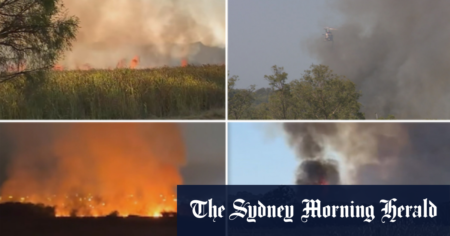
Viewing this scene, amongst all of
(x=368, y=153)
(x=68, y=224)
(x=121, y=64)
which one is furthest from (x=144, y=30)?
(x=368, y=153)

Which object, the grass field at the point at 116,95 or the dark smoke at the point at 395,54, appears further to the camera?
the dark smoke at the point at 395,54

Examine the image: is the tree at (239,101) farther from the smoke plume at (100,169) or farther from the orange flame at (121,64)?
the orange flame at (121,64)

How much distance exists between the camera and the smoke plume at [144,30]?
3.21 metres

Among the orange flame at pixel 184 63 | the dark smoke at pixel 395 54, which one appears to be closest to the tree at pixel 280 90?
the dark smoke at pixel 395 54

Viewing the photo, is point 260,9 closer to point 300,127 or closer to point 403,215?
point 300,127

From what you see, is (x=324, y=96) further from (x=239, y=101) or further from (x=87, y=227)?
(x=87, y=227)

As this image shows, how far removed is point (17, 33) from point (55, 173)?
1259 mm

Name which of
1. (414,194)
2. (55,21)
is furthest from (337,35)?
(55,21)

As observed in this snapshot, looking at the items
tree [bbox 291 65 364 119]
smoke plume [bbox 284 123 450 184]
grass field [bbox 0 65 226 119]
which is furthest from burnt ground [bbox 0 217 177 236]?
tree [bbox 291 65 364 119]

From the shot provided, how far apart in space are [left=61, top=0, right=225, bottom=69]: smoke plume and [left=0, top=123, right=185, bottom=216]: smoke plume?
591mm

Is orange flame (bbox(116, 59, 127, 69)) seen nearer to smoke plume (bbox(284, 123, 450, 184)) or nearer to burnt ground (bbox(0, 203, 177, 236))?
burnt ground (bbox(0, 203, 177, 236))

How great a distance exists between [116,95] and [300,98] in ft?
5.16

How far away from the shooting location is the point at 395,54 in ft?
10.8

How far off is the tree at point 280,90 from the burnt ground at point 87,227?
4.36 feet
